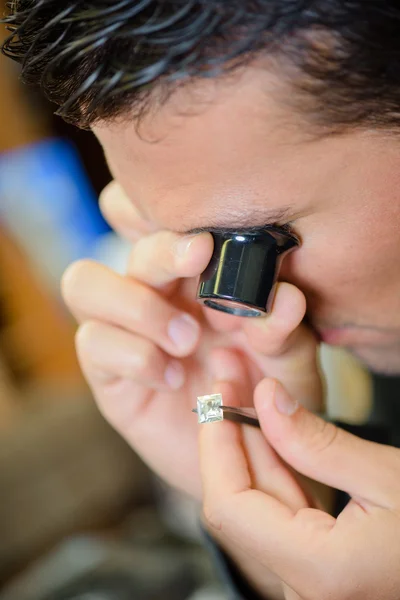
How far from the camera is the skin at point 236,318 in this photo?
2.08 ft

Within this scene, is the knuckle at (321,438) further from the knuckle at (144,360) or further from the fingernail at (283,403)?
the knuckle at (144,360)

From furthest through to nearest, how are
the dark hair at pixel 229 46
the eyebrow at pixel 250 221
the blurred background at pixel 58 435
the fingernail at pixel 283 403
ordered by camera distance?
the blurred background at pixel 58 435 → the fingernail at pixel 283 403 → the eyebrow at pixel 250 221 → the dark hair at pixel 229 46

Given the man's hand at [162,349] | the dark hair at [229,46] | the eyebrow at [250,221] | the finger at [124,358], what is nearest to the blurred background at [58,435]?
the man's hand at [162,349]

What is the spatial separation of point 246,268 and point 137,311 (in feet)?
0.82

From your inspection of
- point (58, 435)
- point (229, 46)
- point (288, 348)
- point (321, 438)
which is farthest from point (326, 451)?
point (58, 435)

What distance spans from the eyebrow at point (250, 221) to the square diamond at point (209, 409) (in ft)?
0.84

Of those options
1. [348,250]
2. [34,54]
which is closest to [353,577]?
[348,250]

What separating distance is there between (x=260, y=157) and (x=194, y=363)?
0.46 metres

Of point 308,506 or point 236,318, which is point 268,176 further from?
point 308,506

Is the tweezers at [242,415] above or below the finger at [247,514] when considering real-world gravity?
above

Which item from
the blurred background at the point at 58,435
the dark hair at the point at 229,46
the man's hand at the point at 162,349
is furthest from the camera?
the blurred background at the point at 58,435

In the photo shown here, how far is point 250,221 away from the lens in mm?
699

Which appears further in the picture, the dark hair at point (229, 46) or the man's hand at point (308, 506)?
the man's hand at point (308, 506)

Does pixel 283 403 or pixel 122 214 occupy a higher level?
pixel 122 214
